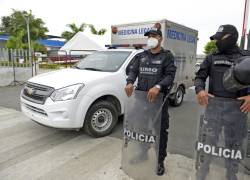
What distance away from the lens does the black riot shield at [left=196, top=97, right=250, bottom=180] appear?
7.51 feet

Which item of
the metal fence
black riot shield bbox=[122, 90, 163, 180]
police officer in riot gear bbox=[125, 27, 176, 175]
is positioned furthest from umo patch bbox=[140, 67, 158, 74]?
the metal fence

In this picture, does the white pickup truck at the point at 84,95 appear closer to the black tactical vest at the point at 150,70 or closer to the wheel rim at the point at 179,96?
the black tactical vest at the point at 150,70

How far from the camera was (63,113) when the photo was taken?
146 inches

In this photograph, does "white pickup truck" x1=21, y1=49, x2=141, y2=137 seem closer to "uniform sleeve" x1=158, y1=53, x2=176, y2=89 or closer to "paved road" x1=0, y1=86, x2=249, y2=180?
"paved road" x1=0, y1=86, x2=249, y2=180

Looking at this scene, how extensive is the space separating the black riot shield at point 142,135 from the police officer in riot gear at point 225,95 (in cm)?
61

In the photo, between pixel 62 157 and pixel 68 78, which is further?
pixel 68 78

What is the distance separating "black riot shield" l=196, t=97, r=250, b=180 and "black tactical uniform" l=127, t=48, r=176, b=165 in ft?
1.94

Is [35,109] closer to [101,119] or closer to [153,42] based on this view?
[101,119]

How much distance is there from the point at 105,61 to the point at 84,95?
1.25 metres

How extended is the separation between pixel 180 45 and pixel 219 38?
4240 millimetres

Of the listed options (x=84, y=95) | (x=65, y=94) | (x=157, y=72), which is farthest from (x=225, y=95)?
(x=65, y=94)

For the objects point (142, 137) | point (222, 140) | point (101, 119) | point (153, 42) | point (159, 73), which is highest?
point (153, 42)

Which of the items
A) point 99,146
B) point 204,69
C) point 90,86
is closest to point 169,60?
point 204,69

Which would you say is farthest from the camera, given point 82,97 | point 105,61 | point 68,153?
point 105,61
